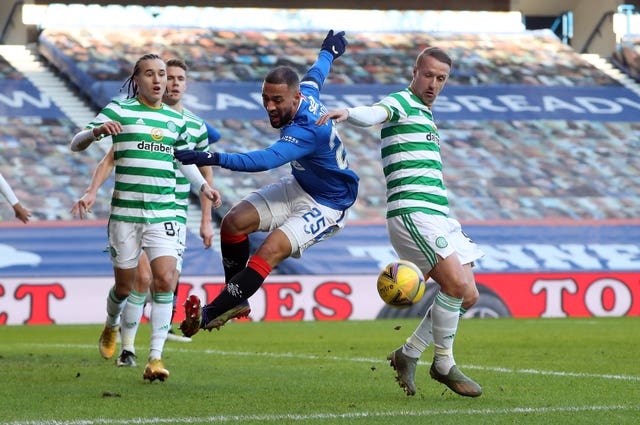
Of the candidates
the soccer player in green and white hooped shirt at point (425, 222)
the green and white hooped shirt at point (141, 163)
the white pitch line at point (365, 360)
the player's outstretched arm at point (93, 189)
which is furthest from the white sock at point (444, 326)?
the player's outstretched arm at point (93, 189)

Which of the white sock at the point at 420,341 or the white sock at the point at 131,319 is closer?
the white sock at the point at 420,341

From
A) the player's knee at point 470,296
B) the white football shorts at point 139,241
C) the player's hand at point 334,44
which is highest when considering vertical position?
the player's hand at point 334,44

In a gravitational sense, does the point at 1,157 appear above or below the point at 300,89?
below

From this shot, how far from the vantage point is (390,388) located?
7.05 metres

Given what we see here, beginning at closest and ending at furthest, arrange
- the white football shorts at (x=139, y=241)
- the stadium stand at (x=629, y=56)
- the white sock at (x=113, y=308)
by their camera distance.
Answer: the white football shorts at (x=139, y=241)
the white sock at (x=113, y=308)
the stadium stand at (x=629, y=56)

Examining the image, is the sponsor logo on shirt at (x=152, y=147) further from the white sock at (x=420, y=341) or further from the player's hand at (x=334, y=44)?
the white sock at (x=420, y=341)

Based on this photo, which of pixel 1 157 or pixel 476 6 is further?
pixel 476 6

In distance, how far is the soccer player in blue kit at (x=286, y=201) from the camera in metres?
6.57

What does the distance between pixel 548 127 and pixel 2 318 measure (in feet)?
38.0

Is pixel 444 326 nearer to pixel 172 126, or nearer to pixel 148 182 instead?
pixel 148 182

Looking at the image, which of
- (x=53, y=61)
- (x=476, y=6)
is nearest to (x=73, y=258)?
(x=53, y=61)

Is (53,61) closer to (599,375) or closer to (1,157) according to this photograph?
(1,157)

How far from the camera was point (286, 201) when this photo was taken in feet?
23.3

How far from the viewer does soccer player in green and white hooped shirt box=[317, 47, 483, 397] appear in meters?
6.60
